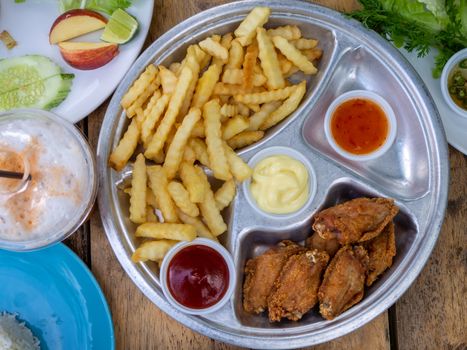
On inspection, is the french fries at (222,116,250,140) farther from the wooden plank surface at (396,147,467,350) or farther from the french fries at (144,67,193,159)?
the wooden plank surface at (396,147,467,350)

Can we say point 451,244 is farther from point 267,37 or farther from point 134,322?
point 134,322

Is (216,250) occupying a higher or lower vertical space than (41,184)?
lower

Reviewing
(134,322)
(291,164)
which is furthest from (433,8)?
(134,322)

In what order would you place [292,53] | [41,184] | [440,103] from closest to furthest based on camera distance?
[41,184], [292,53], [440,103]

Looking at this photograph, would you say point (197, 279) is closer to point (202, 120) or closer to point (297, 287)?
→ point (297, 287)

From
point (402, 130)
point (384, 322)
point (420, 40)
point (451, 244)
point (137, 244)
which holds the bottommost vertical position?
point (384, 322)

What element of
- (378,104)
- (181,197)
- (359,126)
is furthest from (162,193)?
(378,104)
